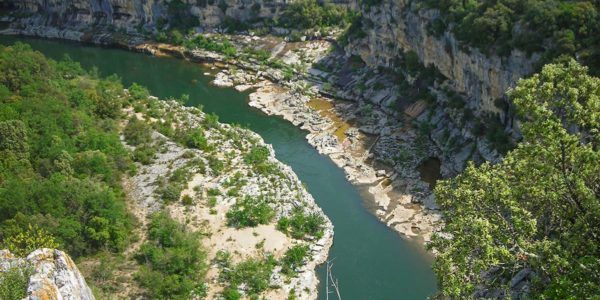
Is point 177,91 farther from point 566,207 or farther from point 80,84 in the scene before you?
point 566,207

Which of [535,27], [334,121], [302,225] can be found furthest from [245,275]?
[334,121]

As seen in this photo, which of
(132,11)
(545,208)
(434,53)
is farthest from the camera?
(132,11)

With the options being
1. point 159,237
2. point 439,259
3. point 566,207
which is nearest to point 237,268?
point 159,237

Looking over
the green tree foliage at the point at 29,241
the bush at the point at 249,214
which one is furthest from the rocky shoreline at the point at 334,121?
the green tree foliage at the point at 29,241

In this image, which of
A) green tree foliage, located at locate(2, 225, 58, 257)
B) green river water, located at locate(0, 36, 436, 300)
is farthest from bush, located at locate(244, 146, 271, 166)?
green tree foliage, located at locate(2, 225, 58, 257)

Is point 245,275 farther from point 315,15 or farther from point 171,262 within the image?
point 315,15

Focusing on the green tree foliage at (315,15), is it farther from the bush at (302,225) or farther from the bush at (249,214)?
the bush at (302,225)
